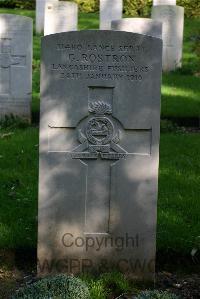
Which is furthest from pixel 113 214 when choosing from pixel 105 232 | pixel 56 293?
pixel 56 293

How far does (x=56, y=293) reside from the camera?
403 cm

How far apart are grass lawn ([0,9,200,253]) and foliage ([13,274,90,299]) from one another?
1093 mm

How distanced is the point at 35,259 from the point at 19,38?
5.68 metres

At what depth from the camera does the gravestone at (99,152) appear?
466 centimetres

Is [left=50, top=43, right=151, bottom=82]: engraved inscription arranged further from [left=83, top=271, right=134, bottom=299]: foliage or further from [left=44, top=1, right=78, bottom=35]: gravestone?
[left=44, top=1, right=78, bottom=35]: gravestone

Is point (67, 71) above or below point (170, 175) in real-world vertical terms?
above

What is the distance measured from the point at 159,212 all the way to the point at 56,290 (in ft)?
6.69

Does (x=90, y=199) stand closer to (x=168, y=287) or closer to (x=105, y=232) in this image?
(x=105, y=232)

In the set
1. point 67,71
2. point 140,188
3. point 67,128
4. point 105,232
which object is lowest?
point 105,232

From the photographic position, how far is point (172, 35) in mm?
15398

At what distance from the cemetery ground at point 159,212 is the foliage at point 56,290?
1.03ft

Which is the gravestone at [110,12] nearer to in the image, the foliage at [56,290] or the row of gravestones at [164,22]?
the row of gravestones at [164,22]

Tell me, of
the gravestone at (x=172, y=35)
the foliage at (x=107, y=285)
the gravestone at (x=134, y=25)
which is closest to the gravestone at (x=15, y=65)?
the gravestone at (x=134, y=25)

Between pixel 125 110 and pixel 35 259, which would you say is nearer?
pixel 125 110
